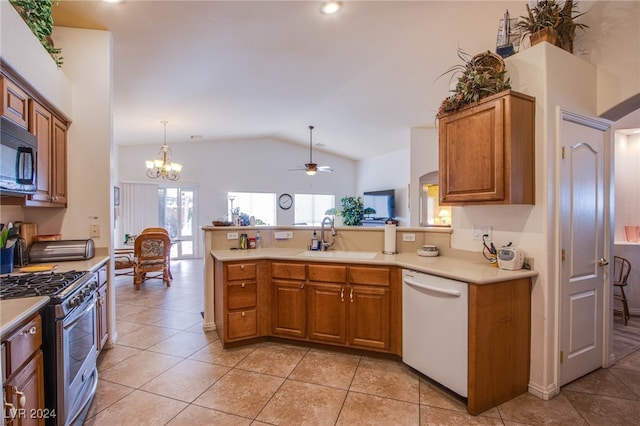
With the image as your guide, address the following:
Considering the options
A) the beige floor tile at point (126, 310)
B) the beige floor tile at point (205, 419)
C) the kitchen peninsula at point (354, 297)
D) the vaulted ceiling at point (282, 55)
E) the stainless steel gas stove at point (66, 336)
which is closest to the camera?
the stainless steel gas stove at point (66, 336)

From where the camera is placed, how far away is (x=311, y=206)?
946 centimetres

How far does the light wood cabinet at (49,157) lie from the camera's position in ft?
7.28

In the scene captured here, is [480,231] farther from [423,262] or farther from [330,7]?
[330,7]

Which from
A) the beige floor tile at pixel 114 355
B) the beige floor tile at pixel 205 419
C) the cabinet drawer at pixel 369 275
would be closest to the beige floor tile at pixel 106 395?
the beige floor tile at pixel 114 355

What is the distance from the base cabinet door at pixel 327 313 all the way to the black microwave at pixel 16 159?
2200 mm

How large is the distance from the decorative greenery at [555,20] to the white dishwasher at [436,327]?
1991mm

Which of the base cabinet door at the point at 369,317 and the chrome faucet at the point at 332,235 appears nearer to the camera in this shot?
the base cabinet door at the point at 369,317

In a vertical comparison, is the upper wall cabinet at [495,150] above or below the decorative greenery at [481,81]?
below

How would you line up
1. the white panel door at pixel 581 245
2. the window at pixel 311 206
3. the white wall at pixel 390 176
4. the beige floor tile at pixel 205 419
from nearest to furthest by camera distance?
1. the beige floor tile at pixel 205 419
2. the white panel door at pixel 581 245
3. the white wall at pixel 390 176
4. the window at pixel 311 206

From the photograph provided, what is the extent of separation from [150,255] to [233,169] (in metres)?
3.72

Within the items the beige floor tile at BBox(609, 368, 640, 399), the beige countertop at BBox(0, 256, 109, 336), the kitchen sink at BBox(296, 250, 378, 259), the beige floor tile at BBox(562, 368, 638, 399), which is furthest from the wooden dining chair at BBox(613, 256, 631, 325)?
the beige countertop at BBox(0, 256, 109, 336)

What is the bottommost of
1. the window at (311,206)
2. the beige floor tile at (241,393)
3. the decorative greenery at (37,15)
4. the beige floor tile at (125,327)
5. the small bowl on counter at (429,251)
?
the beige floor tile at (241,393)

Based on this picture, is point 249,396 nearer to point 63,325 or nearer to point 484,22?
point 63,325

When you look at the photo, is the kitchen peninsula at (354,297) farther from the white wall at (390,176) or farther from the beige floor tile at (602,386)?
the white wall at (390,176)
